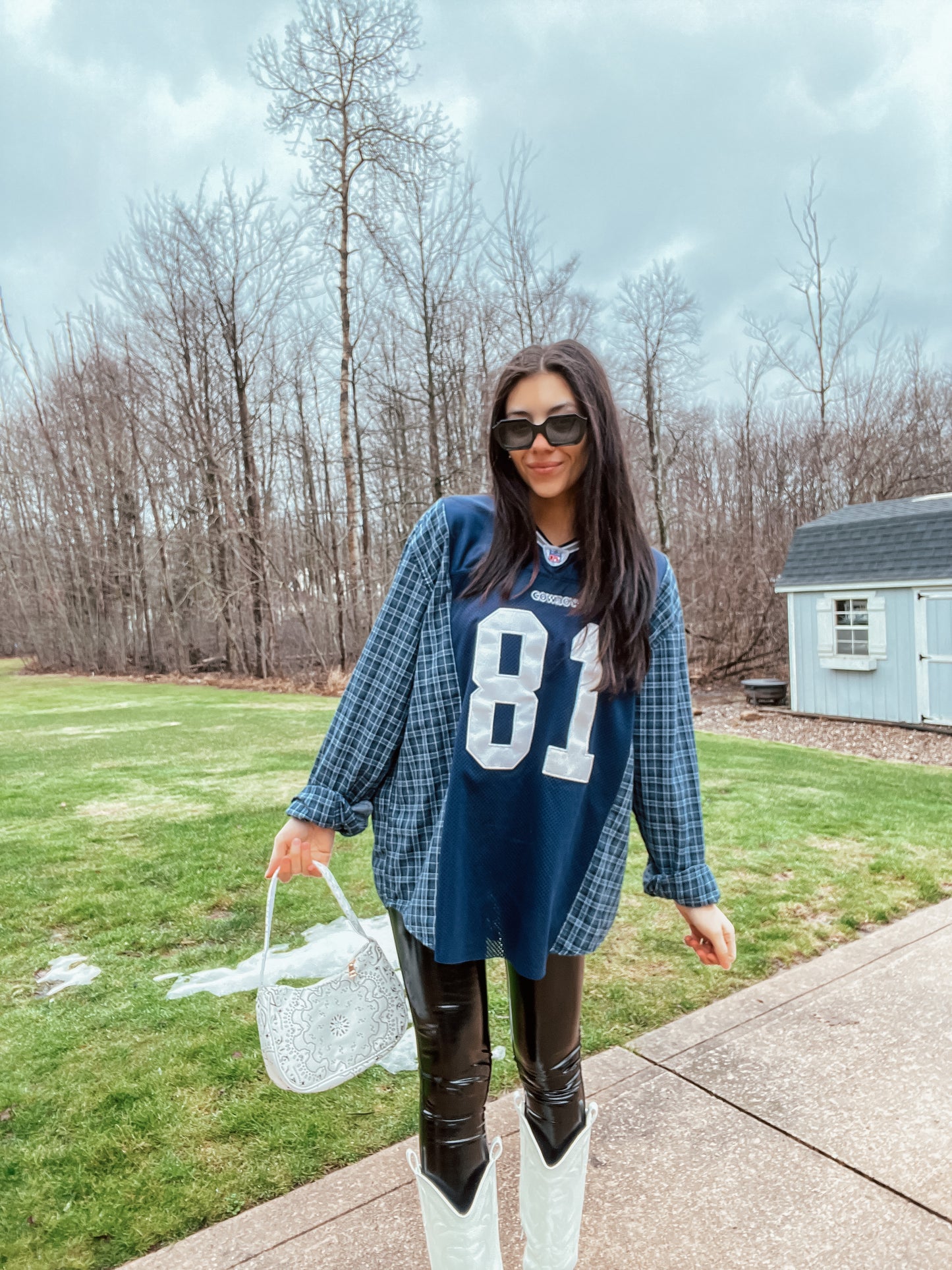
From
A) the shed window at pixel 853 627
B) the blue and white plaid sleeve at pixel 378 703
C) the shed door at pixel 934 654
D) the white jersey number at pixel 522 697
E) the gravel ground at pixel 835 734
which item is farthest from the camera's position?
the shed window at pixel 853 627

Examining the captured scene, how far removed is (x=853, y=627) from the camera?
1354cm

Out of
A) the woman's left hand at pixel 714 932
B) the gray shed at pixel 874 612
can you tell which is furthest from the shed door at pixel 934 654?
the woman's left hand at pixel 714 932

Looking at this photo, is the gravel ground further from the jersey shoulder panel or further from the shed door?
the jersey shoulder panel

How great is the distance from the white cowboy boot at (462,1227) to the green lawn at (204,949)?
0.66 metres

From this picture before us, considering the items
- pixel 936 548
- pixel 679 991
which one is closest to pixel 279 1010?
pixel 679 991

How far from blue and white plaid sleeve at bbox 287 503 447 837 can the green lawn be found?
114cm

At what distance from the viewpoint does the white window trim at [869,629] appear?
1298 cm

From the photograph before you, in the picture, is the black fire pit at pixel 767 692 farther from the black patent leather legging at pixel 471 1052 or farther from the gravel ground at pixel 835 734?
the black patent leather legging at pixel 471 1052

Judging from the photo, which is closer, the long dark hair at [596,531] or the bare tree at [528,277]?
the long dark hair at [596,531]

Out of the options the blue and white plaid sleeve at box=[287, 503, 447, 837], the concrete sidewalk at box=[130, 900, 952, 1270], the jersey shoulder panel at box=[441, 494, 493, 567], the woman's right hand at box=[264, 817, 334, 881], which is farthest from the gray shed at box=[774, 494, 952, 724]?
the woman's right hand at box=[264, 817, 334, 881]

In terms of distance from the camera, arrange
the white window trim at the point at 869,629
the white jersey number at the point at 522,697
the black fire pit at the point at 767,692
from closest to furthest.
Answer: the white jersey number at the point at 522,697 < the white window trim at the point at 869,629 < the black fire pit at the point at 767,692

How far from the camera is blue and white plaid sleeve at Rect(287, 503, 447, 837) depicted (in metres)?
1.52

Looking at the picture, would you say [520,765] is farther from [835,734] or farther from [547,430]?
[835,734]

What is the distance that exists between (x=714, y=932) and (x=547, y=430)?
1.00 m
